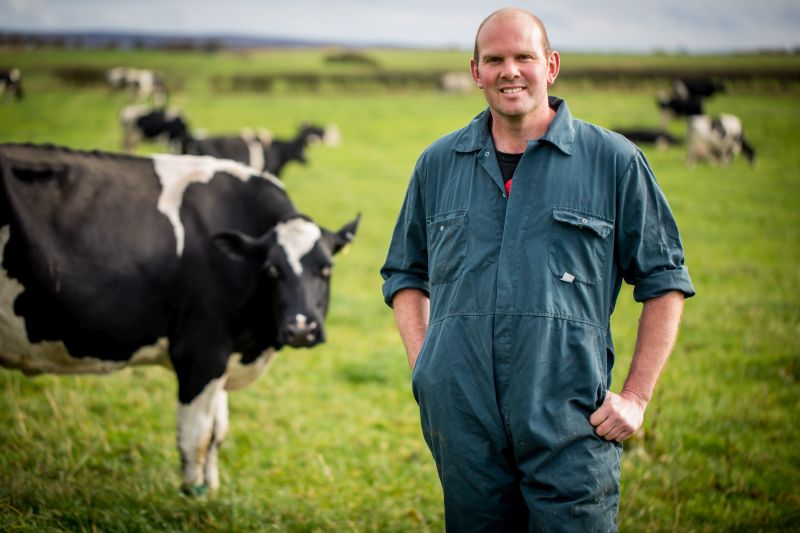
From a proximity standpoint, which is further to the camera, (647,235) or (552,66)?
(552,66)

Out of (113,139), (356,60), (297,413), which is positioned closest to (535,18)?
(297,413)

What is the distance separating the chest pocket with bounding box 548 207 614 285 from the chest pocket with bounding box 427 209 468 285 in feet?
1.07

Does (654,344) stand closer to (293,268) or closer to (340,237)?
Result: (293,268)

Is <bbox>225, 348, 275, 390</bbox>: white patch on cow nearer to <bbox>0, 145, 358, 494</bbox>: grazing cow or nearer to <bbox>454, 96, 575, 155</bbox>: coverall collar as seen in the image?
<bbox>0, 145, 358, 494</bbox>: grazing cow

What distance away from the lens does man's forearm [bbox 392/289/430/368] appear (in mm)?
2908

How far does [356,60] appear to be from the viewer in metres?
55.2

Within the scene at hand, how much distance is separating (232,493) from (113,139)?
74.0 feet

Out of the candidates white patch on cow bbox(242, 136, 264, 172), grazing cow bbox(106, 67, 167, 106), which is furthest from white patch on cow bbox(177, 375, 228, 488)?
grazing cow bbox(106, 67, 167, 106)

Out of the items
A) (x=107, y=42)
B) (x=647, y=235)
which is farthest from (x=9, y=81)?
(x=107, y=42)

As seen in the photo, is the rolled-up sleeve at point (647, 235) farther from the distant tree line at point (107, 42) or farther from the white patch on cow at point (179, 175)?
the distant tree line at point (107, 42)

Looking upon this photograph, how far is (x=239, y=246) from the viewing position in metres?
4.91

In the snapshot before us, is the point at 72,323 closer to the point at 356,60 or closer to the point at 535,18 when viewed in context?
the point at 535,18

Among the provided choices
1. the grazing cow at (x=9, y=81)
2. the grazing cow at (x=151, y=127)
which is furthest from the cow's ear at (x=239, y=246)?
the grazing cow at (x=151, y=127)

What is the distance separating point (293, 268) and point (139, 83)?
99.8 ft
